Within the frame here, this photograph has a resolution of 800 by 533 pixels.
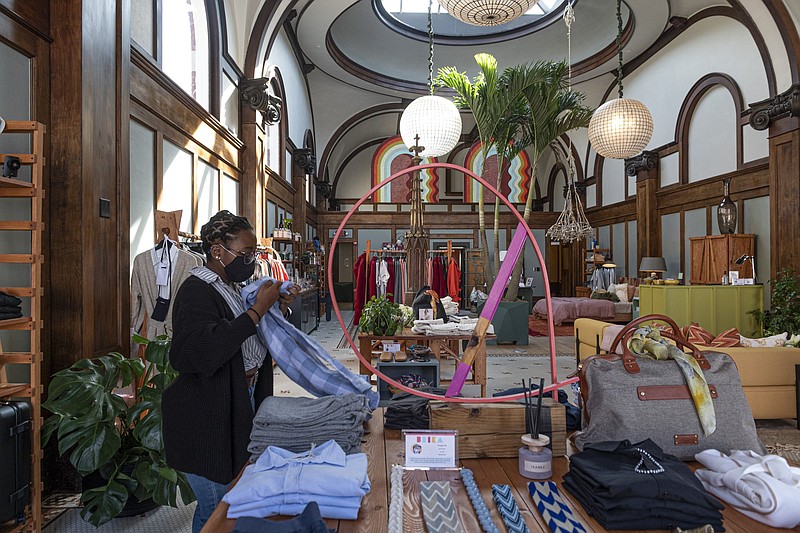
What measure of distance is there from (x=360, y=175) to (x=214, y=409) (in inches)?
572

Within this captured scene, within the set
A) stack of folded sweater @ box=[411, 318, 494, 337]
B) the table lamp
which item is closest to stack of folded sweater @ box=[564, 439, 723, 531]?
stack of folded sweater @ box=[411, 318, 494, 337]

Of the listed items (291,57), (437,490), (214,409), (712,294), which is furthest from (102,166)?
(291,57)

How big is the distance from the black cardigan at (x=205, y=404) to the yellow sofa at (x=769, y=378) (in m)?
3.70

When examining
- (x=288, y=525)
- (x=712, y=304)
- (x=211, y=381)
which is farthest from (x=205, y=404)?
(x=712, y=304)

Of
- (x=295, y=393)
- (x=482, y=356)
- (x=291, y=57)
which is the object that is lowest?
(x=295, y=393)

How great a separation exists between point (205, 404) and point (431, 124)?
4.28 meters

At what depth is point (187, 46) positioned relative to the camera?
511 centimetres

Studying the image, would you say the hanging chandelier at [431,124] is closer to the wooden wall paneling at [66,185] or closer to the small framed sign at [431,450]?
the wooden wall paneling at [66,185]

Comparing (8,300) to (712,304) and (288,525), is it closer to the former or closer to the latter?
(288,525)

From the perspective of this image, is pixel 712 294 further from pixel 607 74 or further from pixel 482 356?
pixel 607 74

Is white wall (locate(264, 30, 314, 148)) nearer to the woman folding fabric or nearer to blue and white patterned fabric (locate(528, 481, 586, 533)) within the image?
the woman folding fabric

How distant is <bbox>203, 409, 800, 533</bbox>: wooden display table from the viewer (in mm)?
1034

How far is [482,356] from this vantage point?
4.62 meters

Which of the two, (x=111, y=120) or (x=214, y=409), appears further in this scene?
(x=111, y=120)
